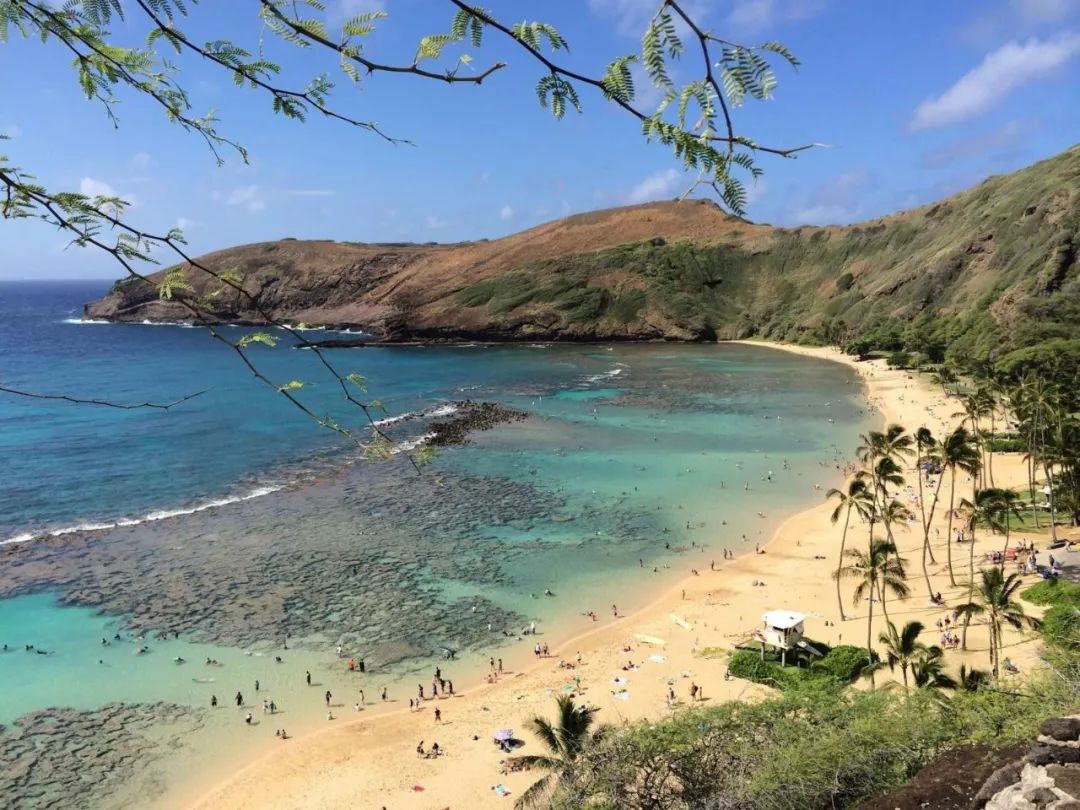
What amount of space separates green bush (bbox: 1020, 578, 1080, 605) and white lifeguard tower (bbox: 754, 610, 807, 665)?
840 cm

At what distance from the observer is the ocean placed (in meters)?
22.8

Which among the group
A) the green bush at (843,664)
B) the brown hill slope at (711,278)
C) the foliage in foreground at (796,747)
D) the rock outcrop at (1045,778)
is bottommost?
the green bush at (843,664)

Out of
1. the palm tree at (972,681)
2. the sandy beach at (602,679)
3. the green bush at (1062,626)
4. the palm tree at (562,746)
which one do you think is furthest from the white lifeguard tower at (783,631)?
the palm tree at (562,746)

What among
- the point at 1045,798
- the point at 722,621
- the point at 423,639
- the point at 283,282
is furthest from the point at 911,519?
the point at 283,282

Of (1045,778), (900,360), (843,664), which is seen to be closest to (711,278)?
(900,360)

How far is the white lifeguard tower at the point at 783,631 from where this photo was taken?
74.4 ft

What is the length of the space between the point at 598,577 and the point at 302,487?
2045cm

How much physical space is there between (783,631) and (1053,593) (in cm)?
956

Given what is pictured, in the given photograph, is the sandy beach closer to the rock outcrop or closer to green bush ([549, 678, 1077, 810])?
green bush ([549, 678, 1077, 810])

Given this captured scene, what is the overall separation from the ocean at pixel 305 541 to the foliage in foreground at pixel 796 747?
11.7 metres

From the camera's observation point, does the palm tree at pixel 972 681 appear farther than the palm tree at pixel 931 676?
No

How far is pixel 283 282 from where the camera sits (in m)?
153

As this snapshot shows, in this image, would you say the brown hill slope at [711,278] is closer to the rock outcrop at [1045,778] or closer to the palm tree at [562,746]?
the palm tree at [562,746]

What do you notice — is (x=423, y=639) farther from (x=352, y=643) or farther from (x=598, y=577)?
(x=598, y=577)
